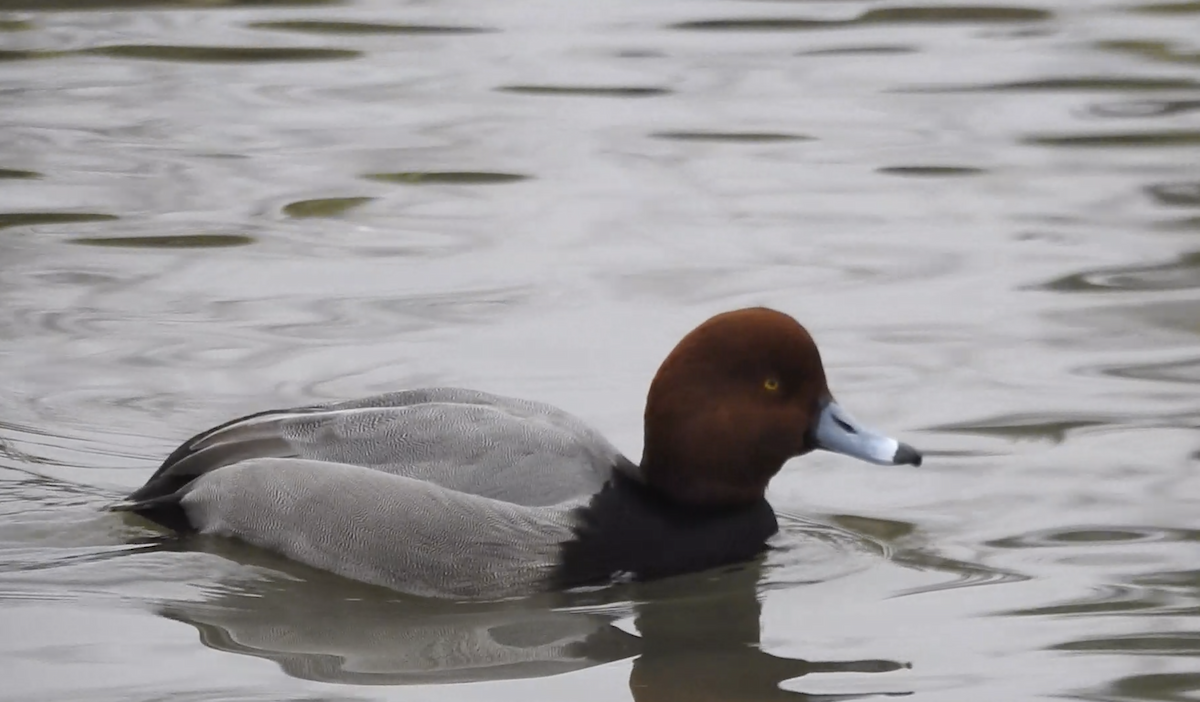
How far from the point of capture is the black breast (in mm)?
5883

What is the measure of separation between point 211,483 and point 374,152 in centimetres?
470

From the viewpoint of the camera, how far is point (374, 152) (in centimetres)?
1070

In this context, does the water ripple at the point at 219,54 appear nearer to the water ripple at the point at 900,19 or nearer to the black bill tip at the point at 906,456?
the water ripple at the point at 900,19

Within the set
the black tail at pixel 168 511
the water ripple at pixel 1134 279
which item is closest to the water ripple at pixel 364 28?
the water ripple at pixel 1134 279

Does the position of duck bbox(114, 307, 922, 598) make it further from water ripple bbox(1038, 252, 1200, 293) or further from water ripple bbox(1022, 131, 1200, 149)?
water ripple bbox(1022, 131, 1200, 149)

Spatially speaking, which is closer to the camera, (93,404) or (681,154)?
(93,404)

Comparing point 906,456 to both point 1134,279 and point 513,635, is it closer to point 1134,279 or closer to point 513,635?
point 513,635

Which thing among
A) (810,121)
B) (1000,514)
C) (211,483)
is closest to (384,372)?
(211,483)

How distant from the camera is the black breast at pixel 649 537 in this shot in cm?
588

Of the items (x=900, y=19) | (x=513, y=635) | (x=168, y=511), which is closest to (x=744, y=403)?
(x=513, y=635)

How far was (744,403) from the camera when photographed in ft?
19.6

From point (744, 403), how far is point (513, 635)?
38.0 inches

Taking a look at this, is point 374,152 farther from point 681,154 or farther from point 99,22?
point 99,22

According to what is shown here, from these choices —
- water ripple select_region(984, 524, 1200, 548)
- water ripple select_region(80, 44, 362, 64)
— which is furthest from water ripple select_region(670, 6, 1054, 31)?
water ripple select_region(984, 524, 1200, 548)
